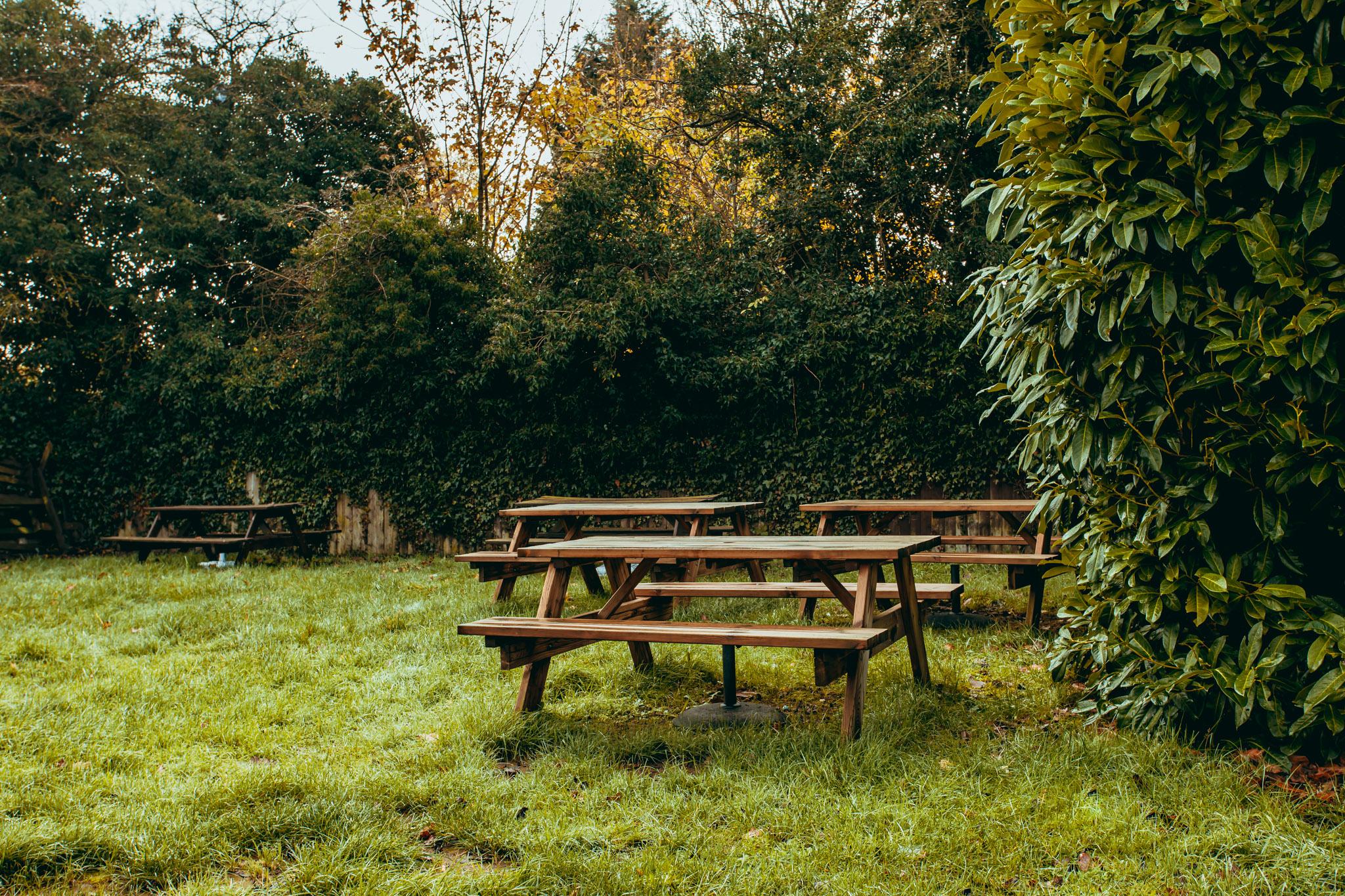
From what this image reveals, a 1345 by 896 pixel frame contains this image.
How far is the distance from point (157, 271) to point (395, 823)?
13.3m

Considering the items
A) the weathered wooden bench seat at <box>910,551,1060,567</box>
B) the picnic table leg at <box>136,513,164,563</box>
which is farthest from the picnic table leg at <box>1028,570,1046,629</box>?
the picnic table leg at <box>136,513,164,563</box>

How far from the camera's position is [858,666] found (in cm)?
341

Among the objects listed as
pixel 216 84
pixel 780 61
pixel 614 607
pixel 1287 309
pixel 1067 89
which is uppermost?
pixel 216 84

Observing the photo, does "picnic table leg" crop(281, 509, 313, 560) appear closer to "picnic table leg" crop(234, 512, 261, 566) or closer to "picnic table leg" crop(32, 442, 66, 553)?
"picnic table leg" crop(234, 512, 261, 566)

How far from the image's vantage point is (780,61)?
11000 mm

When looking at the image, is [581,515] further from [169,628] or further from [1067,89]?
[1067,89]

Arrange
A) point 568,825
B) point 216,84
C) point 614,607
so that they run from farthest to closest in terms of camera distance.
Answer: point 216,84 < point 614,607 < point 568,825

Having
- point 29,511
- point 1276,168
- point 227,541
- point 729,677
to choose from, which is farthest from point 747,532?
point 29,511

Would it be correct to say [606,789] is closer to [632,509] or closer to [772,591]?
[772,591]

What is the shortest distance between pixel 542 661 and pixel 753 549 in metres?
1.11

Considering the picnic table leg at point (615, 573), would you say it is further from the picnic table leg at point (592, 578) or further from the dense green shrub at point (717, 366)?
the dense green shrub at point (717, 366)

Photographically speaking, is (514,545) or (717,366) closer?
(514,545)

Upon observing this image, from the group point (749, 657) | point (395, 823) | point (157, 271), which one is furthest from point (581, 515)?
point (157, 271)

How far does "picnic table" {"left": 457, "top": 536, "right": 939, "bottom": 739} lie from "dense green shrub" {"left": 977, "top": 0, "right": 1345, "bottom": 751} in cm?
83
